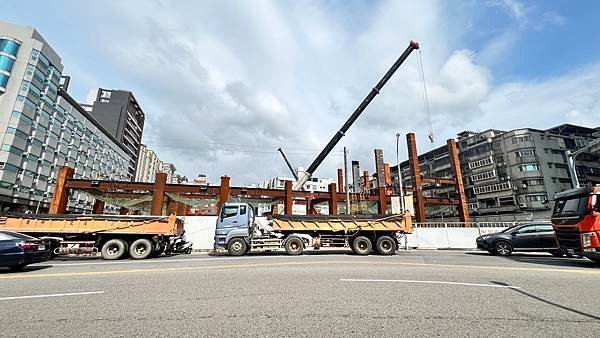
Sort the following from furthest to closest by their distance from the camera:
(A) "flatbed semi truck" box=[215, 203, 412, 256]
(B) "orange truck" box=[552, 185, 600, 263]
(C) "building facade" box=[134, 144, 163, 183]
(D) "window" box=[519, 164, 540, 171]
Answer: (C) "building facade" box=[134, 144, 163, 183]
(D) "window" box=[519, 164, 540, 171]
(A) "flatbed semi truck" box=[215, 203, 412, 256]
(B) "orange truck" box=[552, 185, 600, 263]

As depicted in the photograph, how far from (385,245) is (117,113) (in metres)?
91.9

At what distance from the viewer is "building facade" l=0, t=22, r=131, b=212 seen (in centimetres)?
4509

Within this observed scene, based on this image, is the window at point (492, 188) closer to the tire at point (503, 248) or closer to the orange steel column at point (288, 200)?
the orange steel column at point (288, 200)

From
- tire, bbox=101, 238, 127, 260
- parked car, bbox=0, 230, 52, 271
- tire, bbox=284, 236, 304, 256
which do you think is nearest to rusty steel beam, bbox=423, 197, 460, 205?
tire, bbox=284, 236, 304, 256

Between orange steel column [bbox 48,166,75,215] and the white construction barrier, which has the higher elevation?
orange steel column [bbox 48,166,75,215]

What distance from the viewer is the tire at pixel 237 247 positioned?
14555 mm

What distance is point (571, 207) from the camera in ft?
35.9

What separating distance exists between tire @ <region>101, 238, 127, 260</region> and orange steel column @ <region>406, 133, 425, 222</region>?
34080 millimetres

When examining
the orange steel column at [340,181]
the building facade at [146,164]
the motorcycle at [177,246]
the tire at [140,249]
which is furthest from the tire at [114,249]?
the building facade at [146,164]

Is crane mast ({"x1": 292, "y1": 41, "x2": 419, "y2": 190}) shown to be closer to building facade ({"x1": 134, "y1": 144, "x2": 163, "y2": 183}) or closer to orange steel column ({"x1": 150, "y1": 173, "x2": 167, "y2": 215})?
orange steel column ({"x1": 150, "y1": 173, "x2": 167, "y2": 215})

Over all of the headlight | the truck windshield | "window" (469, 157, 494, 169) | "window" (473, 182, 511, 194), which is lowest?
the headlight

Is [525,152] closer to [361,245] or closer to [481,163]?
[481,163]

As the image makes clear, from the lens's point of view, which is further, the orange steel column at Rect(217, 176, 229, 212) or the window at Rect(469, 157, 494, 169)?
the window at Rect(469, 157, 494, 169)

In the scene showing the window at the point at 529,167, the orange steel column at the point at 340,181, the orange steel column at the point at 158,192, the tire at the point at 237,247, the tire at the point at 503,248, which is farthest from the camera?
the orange steel column at the point at 340,181
